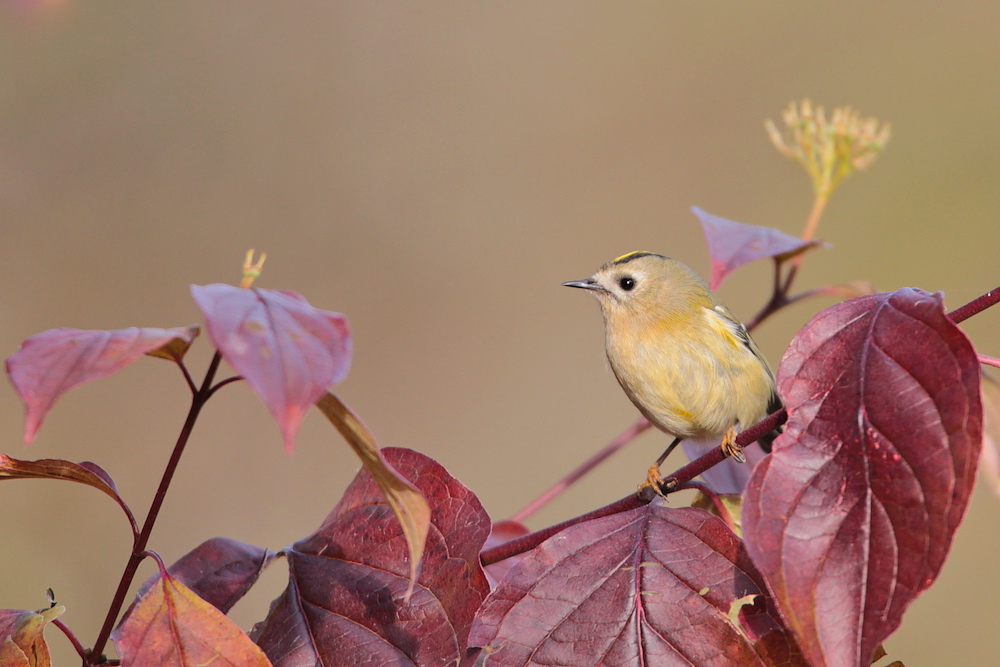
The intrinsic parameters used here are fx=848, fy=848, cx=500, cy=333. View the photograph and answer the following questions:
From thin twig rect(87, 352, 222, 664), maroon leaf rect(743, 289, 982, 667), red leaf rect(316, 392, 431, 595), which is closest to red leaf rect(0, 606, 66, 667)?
thin twig rect(87, 352, 222, 664)

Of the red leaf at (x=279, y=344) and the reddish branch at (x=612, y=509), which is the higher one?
the red leaf at (x=279, y=344)

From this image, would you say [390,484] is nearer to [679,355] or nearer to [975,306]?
[975,306]

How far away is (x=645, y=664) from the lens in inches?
26.0

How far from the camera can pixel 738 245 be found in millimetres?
1237

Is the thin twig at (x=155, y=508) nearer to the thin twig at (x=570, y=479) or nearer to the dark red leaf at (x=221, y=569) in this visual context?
the dark red leaf at (x=221, y=569)

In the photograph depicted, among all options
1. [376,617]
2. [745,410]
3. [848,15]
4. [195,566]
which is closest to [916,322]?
[376,617]

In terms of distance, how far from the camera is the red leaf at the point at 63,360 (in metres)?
0.52

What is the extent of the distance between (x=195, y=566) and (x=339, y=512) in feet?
0.50

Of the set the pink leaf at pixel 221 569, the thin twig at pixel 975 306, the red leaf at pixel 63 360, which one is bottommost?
the pink leaf at pixel 221 569

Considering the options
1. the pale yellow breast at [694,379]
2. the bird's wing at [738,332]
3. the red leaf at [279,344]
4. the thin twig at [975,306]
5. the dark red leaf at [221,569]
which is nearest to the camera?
the red leaf at [279,344]

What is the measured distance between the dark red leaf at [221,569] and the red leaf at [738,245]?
70 centimetres

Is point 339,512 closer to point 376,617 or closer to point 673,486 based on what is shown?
point 376,617

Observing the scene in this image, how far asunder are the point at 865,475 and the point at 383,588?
415 mm

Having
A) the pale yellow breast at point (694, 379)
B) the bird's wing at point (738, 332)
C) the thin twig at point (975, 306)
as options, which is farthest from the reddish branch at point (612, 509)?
the bird's wing at point (738, 332)
